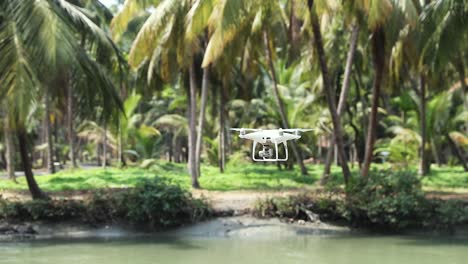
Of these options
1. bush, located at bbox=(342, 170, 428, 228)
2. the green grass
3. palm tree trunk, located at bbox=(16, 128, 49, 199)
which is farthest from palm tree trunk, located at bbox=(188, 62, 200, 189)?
bush, located at bbox=(342, 170, 428, 228)

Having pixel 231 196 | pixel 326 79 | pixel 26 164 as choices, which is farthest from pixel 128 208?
pixel 326 79

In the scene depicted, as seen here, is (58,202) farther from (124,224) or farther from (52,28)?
(52,28)

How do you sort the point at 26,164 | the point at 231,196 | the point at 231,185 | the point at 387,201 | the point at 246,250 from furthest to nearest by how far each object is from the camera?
1. the point at 231,185
2. the point at 231,196
3. the point at 26,164
4. the point at 387,201
5. the point at 246,250

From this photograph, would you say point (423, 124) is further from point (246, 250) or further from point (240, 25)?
point (246, 250)

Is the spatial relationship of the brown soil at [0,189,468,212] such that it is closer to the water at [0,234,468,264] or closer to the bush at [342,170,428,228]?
the bush at [342,170,428,228]

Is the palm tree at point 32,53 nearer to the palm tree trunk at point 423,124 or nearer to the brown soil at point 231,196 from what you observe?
the brown soil at point 231,196
